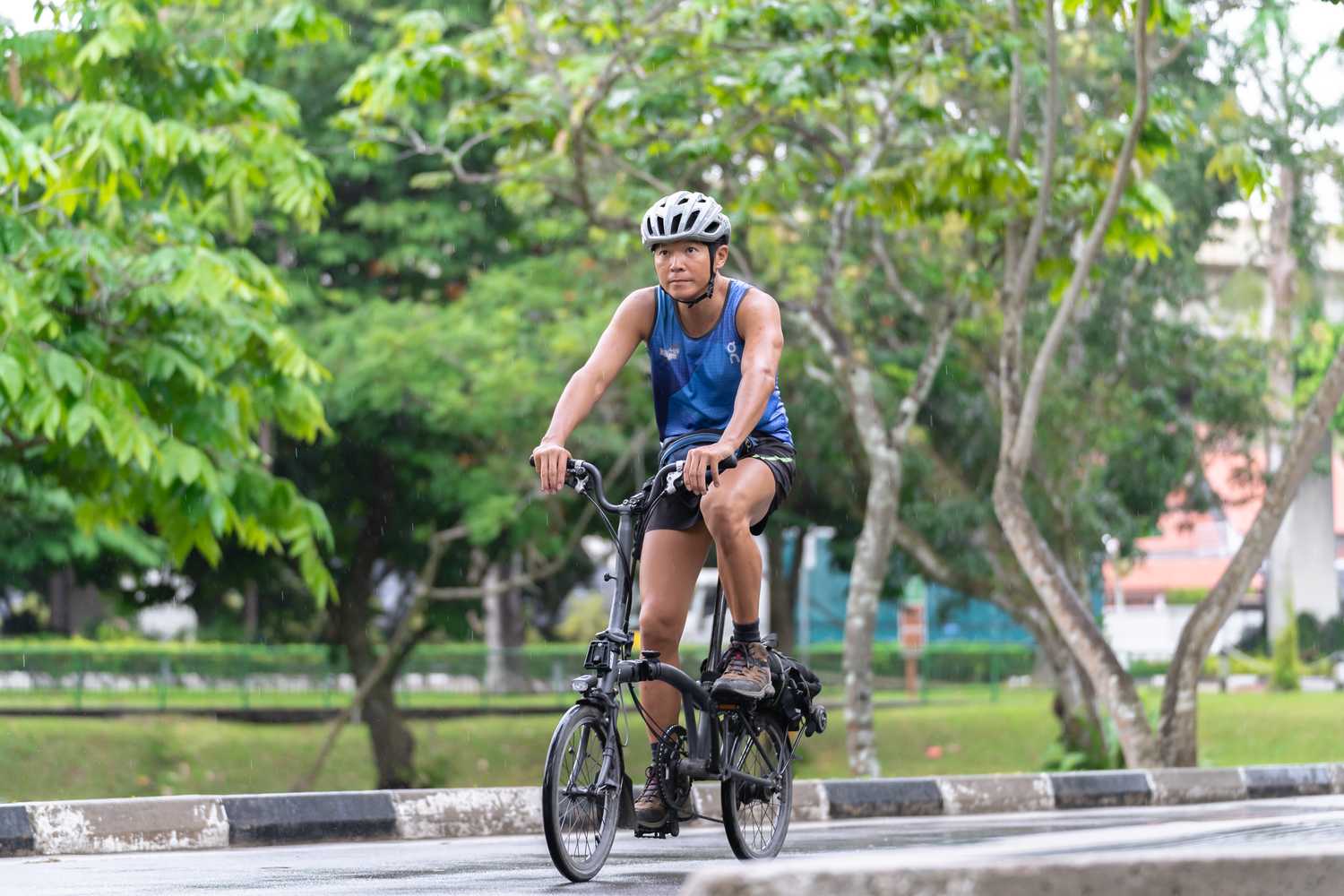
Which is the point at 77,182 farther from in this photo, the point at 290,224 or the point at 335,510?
the point at 335,510

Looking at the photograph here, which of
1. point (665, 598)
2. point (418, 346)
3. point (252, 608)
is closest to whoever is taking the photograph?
point (665, 598)

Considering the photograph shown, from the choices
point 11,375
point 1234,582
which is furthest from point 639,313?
point 1234,582

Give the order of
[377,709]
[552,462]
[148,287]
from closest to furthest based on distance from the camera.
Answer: [552,462], [148,287], [377,709]

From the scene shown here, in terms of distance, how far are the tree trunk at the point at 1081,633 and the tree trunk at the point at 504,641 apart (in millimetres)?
19868

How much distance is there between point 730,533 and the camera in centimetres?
564

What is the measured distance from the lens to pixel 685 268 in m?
5.72

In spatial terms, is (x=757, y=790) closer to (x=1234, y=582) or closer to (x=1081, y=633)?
(x=1234, y=582)

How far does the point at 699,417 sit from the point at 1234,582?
24.3 ft

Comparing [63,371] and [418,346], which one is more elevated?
[418,346]

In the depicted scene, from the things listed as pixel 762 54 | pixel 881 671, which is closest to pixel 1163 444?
pixel 762 54

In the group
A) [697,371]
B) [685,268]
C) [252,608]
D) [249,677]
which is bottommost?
[249,677]

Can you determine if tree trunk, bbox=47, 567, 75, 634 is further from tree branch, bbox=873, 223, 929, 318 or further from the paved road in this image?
the paved road

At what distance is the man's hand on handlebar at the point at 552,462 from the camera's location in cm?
543

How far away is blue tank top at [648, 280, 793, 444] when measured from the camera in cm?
586
